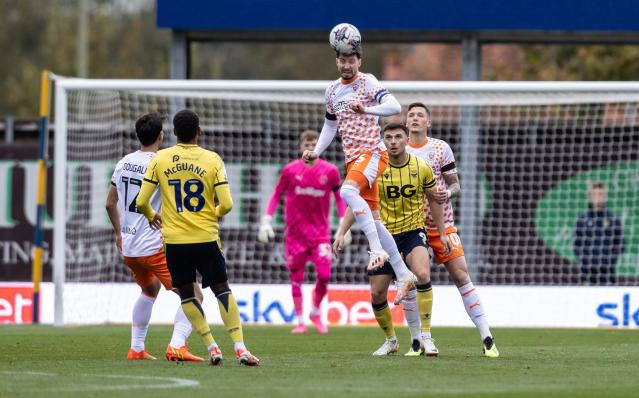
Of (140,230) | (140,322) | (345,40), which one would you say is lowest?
(140,322)

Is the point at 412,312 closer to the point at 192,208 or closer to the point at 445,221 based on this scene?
the point at 445,221

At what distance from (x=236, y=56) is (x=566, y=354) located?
62420mm

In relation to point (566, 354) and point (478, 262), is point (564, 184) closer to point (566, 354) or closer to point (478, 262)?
point (478, 262)

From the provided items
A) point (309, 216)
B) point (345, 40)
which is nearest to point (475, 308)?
point (345, 40)

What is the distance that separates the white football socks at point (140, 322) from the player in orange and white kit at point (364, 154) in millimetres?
2070

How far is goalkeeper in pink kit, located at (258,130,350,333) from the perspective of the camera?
17.5m

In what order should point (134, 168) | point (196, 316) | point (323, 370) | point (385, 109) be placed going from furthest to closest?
point (134, 168) → point (385, 109) → point (196, 316) → point (323, 370)

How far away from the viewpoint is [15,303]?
20.1 metres

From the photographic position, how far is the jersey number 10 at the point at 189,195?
37.1 feet

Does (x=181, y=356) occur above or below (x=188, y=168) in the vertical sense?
below

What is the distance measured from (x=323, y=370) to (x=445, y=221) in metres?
2.59

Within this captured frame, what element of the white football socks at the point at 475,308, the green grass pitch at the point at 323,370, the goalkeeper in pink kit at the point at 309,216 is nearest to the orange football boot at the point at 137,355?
the green grass pitch at the point at 323,370

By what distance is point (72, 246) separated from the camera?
2058 centimetres

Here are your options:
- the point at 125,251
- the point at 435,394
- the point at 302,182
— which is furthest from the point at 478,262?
the point at 435,394
